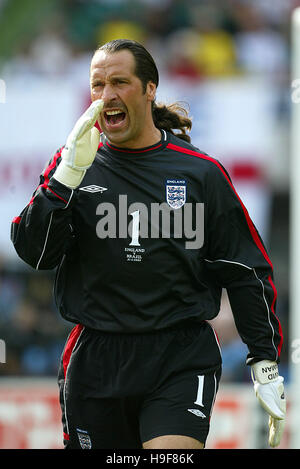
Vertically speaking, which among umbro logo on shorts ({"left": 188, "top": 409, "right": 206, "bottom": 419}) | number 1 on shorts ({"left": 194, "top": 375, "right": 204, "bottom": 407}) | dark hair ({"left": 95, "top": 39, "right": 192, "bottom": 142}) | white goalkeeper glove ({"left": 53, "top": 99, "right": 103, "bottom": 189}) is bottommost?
A: umbro logo on shorts ({"left": 188, "top": 409, "right": 206, "bottom": 419})

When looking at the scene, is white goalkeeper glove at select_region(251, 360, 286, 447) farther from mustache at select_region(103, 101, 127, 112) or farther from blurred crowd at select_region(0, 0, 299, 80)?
blurred crowd at select_region(0, 0, 299, 80)

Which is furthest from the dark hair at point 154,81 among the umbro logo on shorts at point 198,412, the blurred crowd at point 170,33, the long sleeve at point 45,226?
the blurred crowd at point 170,33

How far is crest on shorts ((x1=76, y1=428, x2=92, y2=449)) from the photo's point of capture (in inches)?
174

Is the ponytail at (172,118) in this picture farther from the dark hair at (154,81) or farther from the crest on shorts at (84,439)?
the crest on shorts at (84,439)

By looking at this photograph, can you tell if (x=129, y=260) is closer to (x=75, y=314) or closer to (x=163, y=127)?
(x=75, y=314)

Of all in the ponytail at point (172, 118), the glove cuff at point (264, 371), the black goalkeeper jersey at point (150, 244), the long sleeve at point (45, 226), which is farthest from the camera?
the ponytail at point (172, 118)

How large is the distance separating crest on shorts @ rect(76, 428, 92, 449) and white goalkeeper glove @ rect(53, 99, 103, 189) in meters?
1.18

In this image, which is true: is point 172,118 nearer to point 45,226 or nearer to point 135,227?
point 135,227

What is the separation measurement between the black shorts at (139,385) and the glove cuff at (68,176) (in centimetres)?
73

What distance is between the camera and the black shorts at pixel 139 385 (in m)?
4.24

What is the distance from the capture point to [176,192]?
441 centimetres

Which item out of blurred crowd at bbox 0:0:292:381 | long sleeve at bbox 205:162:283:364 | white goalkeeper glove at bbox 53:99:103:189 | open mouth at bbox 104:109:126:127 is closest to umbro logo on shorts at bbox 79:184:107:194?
white goalkeeper glove at bbox 53:99:103:189

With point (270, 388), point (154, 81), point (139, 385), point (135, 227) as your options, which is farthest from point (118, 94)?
point (270, 388)

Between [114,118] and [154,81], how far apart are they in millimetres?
307
